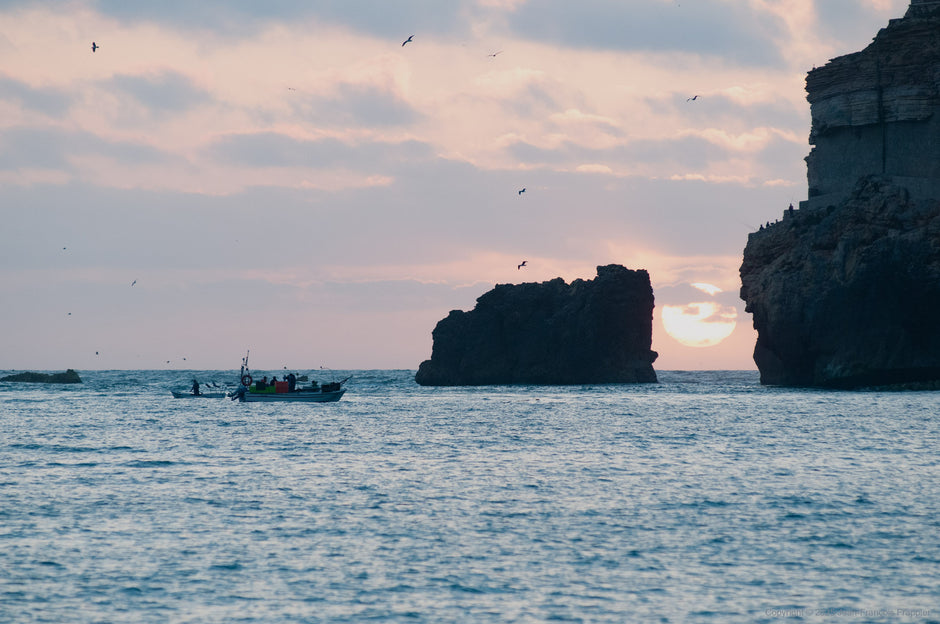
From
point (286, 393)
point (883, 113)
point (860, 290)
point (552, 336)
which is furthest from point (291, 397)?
point (552, 336)

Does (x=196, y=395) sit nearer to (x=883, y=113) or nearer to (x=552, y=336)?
(x=883, y=113)

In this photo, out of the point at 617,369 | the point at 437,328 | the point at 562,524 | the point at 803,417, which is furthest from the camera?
the point at 437,328

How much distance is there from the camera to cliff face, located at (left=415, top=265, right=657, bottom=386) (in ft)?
516

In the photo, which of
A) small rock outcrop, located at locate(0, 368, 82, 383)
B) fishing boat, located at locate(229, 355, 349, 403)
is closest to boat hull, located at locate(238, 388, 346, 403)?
fishing boat, located at locate(229, 355, 349, 403)

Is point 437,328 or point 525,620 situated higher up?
point 437,328

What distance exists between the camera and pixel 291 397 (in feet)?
278

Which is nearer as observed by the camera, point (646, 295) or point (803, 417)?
point (803, 417)

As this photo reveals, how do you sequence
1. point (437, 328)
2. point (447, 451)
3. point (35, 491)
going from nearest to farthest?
point (35, 491) < point (447, 451) < point (437, 328)

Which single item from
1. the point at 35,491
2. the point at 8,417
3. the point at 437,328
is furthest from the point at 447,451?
the point at 437,328

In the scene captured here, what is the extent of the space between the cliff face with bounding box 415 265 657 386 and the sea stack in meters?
46.8

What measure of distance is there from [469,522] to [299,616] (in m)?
9.12

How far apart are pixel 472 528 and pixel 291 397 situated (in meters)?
60.9

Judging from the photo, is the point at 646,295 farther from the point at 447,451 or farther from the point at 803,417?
the point at 447,451

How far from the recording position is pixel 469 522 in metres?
26.5
